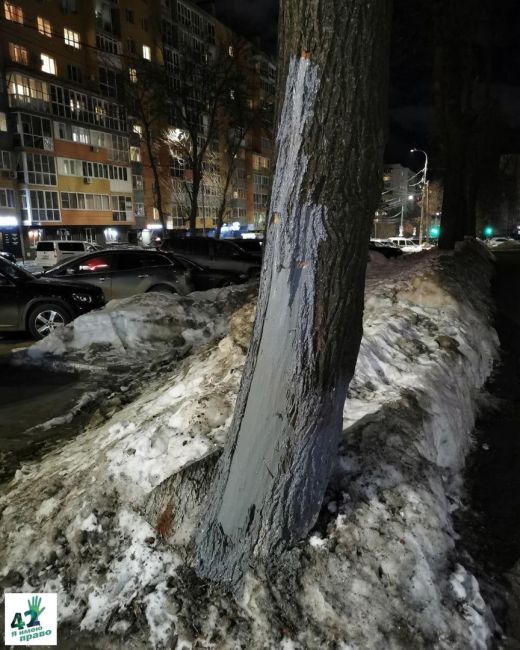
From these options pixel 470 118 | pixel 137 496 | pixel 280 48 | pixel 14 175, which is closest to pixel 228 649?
pixel 137 496

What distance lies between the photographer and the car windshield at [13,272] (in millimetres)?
9516

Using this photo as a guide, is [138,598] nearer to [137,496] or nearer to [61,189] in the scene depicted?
[137,496]

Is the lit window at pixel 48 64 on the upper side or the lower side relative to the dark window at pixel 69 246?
upper

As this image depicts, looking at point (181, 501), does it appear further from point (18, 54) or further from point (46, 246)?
point (18, 54)

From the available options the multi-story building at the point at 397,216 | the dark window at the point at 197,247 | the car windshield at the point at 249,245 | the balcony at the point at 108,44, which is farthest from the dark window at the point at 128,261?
the multi-story building at the point at 397,216

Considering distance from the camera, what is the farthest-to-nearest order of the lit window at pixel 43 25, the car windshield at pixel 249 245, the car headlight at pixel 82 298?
the lit window at pixel 43 25 < the car windshield at pixel 249 245 < the car headlight at pixel 82 298

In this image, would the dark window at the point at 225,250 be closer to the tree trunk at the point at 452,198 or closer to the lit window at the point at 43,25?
the tree trunk at the point at 452,198

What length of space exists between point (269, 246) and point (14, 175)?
42.4 m

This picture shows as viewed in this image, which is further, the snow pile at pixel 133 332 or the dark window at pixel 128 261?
the dark window at pixel 128 261

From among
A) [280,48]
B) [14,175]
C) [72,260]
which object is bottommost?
[72,260]

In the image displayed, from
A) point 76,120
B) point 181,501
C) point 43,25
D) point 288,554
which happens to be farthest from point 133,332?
point 43,25

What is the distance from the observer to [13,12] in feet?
125

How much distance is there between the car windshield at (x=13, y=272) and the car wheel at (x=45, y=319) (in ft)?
2.11

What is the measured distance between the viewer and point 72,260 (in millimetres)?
11992
